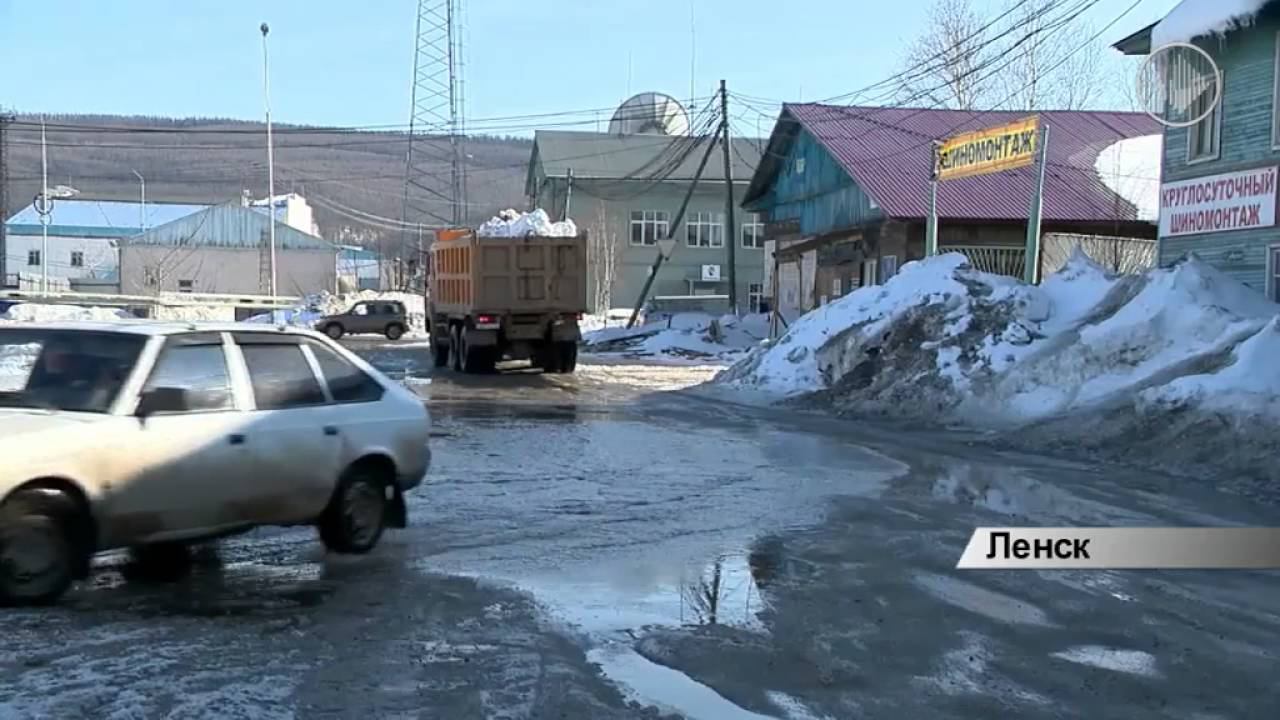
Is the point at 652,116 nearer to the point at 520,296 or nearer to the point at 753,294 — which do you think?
the point at 753,294

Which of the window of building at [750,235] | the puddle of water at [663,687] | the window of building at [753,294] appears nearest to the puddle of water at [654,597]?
the puddle of water at [663,687]

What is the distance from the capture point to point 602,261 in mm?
64688

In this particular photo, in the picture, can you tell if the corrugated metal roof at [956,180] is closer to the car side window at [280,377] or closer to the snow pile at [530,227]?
the snow pile at [530,227]

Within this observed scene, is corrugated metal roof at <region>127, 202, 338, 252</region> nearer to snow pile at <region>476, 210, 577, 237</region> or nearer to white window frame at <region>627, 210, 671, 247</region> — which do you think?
white window frame at <region>627, 210, 671, 247</region>

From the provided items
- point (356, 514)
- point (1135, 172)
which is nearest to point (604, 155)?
point (1135, 172)

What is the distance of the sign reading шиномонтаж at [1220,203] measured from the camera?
19.8 metres

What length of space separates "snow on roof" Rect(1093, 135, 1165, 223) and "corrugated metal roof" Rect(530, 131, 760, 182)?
107ft

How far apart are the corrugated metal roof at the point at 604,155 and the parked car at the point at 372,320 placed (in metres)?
19.9

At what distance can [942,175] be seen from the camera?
2658cm

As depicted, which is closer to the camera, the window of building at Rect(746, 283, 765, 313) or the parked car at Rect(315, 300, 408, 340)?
the parked car at Rect(315, 300, 408, 340)

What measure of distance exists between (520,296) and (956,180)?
48.0 ft

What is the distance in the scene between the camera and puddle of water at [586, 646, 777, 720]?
5219 mm

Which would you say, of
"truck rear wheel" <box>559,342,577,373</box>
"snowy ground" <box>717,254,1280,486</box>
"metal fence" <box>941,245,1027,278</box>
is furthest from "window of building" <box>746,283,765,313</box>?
"snowy ground" <box>717,254,1280,486</box>

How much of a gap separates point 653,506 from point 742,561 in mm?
2279
